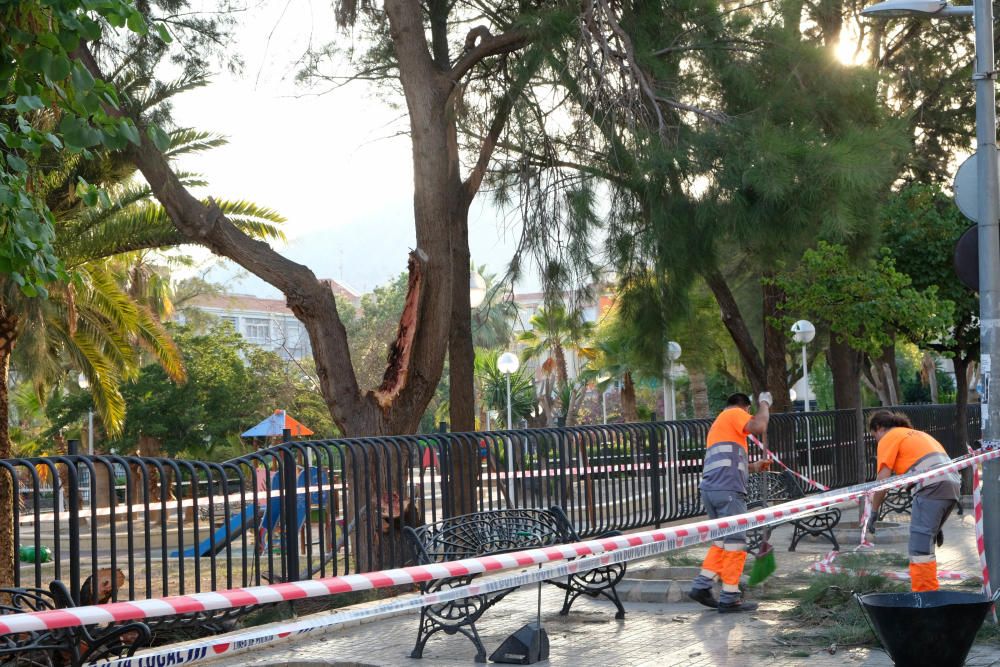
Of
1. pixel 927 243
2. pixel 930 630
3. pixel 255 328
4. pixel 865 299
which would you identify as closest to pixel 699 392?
pixel 927 243

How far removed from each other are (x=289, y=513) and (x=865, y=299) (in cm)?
926

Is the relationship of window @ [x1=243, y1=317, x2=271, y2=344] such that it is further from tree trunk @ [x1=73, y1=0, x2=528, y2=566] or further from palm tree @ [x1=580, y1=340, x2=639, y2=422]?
tree trunk @ [x1=73, y1=0, x2=528, y2=566]

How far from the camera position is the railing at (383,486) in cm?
762

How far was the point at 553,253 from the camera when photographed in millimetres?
14453

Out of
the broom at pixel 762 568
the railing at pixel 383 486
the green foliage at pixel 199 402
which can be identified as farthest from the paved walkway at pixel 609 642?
the green foliage at pixel 199 402

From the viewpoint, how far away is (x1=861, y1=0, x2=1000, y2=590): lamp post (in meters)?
7.56

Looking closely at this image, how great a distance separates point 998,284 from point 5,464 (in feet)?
21.3

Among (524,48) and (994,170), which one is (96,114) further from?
(524,48)

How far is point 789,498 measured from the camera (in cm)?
1379

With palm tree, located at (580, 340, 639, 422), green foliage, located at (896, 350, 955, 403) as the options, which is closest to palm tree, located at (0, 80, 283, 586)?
palm tree, located at (580, 340, 639, 422)

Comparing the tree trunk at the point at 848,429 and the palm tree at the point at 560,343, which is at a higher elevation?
the palm tree at the point at 560,343

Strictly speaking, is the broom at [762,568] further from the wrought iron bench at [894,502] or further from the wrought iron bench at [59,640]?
the wrought iron bench at [59,640]

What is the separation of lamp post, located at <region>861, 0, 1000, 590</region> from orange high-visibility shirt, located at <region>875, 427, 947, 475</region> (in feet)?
2.28

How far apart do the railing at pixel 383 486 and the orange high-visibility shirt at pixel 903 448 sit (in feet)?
13.0
